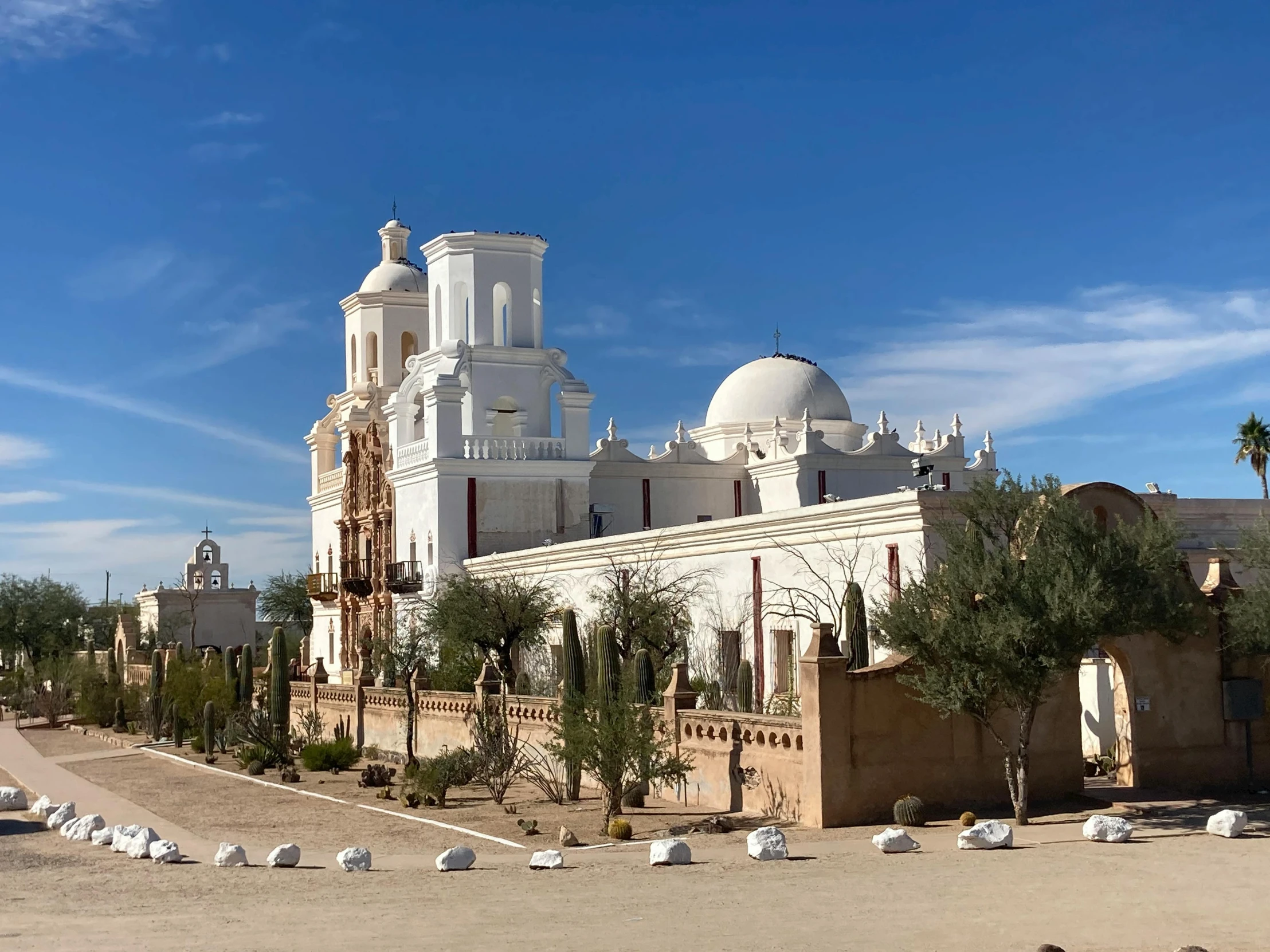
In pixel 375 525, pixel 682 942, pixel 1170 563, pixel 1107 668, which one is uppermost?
pixel 375 525

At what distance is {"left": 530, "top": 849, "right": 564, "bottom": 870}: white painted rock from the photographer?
53.4 feet

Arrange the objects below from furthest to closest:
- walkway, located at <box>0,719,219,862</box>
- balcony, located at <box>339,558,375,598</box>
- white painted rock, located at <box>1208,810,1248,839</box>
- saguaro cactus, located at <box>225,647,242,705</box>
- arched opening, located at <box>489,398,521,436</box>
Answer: balcony, located at <box>339,558,375,598</box> < arched opening, located at <box>489,398,521,436</box> < saguaro cactus, located at <box>225,647,242,705</box> < walkway, located at <box>0,719,219,862</box> < white painted rock, located at <box>1208,810,1248,839</box>

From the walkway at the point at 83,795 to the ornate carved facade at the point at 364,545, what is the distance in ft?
31.5

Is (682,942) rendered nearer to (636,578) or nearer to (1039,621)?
(1039,621)

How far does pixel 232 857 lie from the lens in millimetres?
17281

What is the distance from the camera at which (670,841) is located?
53.7 ft

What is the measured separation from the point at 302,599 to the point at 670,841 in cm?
6074

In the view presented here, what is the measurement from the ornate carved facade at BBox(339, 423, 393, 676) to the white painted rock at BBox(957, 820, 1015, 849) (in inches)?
1157

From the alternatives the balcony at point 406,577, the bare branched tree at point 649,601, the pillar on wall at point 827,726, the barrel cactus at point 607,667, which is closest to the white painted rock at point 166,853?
the barrel cactus at point 607,667

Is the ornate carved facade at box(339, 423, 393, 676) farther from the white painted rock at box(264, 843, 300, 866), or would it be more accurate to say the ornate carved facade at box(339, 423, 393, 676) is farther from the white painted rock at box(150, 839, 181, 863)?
the white painted rock at box(264, 843, 300, 866)

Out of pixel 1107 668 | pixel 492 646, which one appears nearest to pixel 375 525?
pixel 492 646

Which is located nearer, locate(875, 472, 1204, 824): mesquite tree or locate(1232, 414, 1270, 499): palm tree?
locate(875, 472, 1204, 824): mesquite tree

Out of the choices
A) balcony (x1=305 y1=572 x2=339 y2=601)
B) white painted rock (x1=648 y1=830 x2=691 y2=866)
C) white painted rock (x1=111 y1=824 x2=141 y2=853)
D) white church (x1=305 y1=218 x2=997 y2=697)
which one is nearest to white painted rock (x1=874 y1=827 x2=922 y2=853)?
white painted rock (x1=648 y1=830 x2=691 y2=866)

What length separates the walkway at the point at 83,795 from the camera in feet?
66.0
